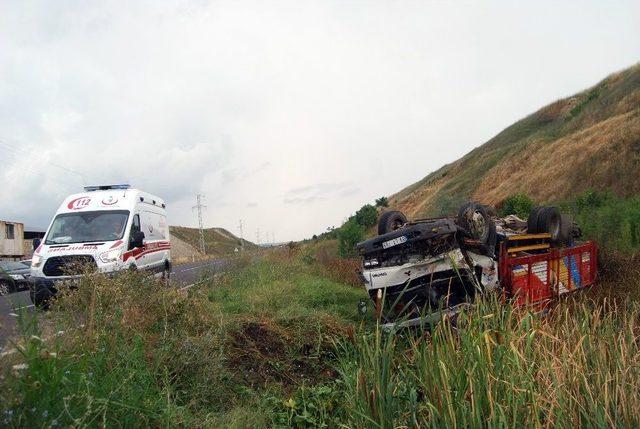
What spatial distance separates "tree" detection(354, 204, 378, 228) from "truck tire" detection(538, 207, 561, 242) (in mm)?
23234

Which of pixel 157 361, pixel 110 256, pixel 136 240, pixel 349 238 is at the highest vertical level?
pixel 136 240

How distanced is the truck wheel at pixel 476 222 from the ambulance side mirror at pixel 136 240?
7733 millimetres

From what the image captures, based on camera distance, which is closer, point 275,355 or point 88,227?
point 275,355

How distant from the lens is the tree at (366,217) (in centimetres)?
3356

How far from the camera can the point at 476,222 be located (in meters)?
7.98

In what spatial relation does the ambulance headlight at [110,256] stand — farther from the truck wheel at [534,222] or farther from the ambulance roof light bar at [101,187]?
the truck wheel at [534,222]

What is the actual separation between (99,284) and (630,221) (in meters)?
14.7

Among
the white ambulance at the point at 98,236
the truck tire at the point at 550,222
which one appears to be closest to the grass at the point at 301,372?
the truck tire at the point at 550,222

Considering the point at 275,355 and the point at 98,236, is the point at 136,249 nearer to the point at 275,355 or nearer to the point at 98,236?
the point at 98,236

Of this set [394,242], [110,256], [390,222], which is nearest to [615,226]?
[390,222]

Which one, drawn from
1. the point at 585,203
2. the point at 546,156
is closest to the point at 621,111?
the point at 546,156

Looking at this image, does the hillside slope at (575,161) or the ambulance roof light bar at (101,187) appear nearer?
the ambulance roof light bar at (101,187)

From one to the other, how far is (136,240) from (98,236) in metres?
0.83

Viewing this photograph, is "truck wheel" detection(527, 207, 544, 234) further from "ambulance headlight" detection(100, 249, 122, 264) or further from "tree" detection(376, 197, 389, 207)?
"tree" detection(376, 197, 389, 207)
